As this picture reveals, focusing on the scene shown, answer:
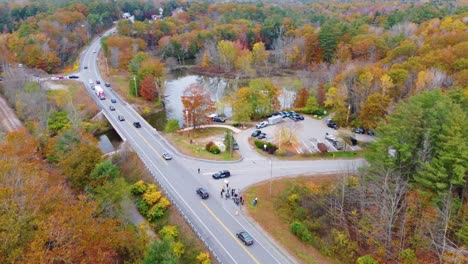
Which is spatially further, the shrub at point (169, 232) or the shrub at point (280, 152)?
the shrub at point (280, 152)

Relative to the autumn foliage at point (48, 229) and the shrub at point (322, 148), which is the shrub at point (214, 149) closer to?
the shrub at point (322, 148)

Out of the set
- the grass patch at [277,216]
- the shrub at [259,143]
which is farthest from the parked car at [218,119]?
the grass patch at [277,216]

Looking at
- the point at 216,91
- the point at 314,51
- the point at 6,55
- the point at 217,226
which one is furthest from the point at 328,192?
the point at 6,55

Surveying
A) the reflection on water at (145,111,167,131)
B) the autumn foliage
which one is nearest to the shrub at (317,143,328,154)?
the autumn foliage

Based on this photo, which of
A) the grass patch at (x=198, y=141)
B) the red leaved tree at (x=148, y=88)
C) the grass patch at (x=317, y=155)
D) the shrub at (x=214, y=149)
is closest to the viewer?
the grass patch at (x=317, y=155)

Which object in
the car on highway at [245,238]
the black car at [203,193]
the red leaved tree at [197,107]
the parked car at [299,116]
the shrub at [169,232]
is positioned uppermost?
the red leaved tree at [197,107]

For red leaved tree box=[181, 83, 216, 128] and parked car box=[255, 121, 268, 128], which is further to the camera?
parked car box=[255, 121, 268, 128]

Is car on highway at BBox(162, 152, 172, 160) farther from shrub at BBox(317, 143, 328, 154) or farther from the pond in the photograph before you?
shrub at BBox(317, 143, 328, 154)

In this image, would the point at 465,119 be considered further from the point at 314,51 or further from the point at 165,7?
the point at 165,7
